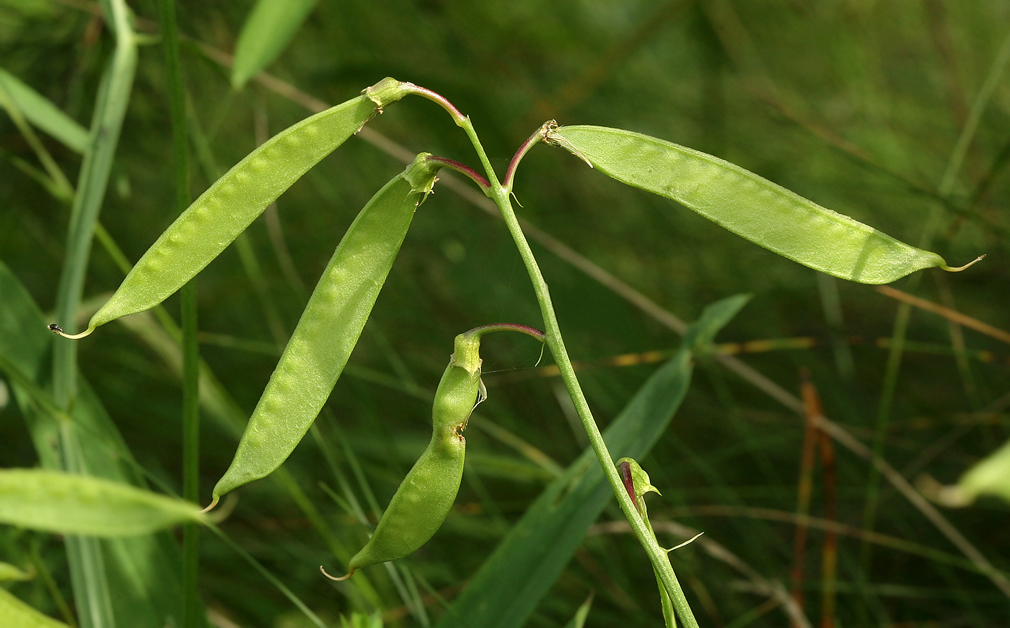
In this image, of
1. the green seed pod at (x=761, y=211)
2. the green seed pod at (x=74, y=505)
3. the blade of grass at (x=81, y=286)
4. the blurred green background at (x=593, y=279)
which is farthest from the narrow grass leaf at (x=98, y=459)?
the green seed pod at (x=761, y=211)

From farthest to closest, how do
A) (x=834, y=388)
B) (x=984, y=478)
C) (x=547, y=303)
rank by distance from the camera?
(x=834, y=388), (x=547, y=303), (x=984, y=478)

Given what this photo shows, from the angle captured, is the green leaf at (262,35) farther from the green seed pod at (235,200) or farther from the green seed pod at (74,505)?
the green seed pod at (74,505)

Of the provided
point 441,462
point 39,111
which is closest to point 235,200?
point 441,462

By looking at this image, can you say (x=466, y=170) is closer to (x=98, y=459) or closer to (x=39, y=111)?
(x=98, y=459)

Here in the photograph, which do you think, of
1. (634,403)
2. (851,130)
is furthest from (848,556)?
(851,130)

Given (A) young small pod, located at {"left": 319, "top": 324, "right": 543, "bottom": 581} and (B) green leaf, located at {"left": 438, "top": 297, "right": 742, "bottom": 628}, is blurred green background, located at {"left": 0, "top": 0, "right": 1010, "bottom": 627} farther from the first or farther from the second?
(A) young small pod, located at {"left": 319, "top": 324, "right": 543, "bottom": 581}

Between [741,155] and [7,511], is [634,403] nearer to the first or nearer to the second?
[7,511]
